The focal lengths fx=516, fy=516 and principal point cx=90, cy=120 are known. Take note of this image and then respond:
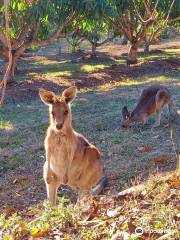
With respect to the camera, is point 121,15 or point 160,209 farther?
point 121,15

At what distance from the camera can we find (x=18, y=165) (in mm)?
7520

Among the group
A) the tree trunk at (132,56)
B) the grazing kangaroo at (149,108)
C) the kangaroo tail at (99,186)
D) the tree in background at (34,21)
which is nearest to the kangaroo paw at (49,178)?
the kangaroo tail at (99,186)

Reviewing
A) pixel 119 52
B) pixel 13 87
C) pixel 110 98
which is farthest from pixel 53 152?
pixel 119 52

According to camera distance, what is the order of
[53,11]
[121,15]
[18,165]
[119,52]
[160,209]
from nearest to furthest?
[160,209], [18,165], [53,11], [121,15], [119,52]

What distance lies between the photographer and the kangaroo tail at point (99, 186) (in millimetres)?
5452

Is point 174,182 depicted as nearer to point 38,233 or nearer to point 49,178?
point 38,233

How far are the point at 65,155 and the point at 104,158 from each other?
84.9 inches

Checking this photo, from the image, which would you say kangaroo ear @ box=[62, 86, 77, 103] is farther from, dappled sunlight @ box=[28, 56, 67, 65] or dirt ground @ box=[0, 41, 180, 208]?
dappled sunlight @ box=[28, 56, 67, 65]

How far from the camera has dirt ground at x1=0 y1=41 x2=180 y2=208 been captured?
6336 mm

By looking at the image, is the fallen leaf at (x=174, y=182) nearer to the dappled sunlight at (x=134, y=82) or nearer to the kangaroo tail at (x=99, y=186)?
the kangaroo tail at (x=99, y=186)

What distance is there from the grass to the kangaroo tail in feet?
0.38

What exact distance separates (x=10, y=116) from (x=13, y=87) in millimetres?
4368

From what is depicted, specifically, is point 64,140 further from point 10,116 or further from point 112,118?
point 10,116

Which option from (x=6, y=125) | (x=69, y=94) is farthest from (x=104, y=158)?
(x=6, y=125)
